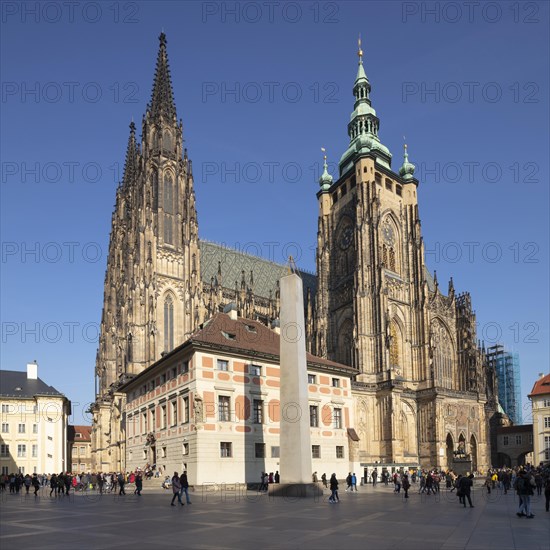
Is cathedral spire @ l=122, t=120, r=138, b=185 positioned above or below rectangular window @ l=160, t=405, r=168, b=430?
above

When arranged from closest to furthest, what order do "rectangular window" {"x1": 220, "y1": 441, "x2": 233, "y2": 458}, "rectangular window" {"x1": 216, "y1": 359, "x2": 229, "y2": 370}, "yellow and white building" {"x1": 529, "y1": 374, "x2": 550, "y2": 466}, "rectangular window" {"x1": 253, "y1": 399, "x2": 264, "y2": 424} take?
"rectangular window" {"x1": 220, "y1": 441, "x2": 233, "y2": 458}
"rectangular window" {"x1": 216, "y1": 359, "x2": 229, "y2": 370}
"rectangular window" {"x1": 253, "y1": 399, "x2": 264, "y2": 424}
"yellow and white building" {"x1": 529, "y1": 374, "x2": 550, "y2": 466}

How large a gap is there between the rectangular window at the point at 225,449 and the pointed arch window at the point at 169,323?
1382 inches

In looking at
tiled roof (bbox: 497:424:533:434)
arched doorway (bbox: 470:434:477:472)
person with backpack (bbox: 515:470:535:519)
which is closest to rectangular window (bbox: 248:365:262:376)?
person with backpack (bbox: 515:470:535:519)

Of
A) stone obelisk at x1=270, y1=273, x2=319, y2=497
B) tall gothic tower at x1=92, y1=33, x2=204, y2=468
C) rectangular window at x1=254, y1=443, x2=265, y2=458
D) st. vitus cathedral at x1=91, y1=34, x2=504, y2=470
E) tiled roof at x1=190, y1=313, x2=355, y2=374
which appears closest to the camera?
stone obelisk at x1=270, y1=273, x2=319, y2=497

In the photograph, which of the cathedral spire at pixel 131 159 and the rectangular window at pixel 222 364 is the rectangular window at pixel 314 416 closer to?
the rectangular window at pixel 222 364

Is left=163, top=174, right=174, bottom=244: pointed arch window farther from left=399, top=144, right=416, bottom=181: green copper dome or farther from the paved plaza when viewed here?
the paved plaza

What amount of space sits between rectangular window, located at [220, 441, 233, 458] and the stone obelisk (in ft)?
32.9

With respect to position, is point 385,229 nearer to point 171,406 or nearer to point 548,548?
point 171,406

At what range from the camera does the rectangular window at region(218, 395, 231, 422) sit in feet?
138

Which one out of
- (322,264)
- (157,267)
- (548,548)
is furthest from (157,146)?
(548,548)

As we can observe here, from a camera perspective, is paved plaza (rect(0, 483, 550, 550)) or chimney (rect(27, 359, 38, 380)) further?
chimney (rect(27, 359, 38, 380))

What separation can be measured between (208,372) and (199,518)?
21019 mm

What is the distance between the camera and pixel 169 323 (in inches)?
3076

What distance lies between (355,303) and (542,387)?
3059cm
